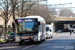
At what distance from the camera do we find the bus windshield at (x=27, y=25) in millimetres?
22344

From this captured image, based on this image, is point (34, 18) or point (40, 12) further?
point (40, 12)

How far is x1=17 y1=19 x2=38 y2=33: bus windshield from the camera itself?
22.3m

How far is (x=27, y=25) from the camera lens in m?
22.4

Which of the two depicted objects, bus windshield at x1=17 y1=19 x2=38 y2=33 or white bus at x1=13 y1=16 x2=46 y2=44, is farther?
bus windshield at x1=17 y1=19 x2=38 y2=33

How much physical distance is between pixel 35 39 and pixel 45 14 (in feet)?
125

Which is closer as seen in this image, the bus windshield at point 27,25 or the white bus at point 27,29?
the white bus at point 27,29

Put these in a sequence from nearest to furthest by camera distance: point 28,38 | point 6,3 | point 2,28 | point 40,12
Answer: point 28,38
point 6,3
point 2,28
point 40,12

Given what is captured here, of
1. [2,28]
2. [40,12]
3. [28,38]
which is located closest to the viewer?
[28,38]

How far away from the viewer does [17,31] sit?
73.5 ft

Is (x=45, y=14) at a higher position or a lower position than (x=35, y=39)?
higher

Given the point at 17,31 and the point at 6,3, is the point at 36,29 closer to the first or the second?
the point at 17,31

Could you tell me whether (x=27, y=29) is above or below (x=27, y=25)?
below

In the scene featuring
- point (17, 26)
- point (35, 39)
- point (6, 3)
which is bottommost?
point (35, 39)

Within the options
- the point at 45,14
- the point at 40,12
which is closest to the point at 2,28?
the point at 40,12
